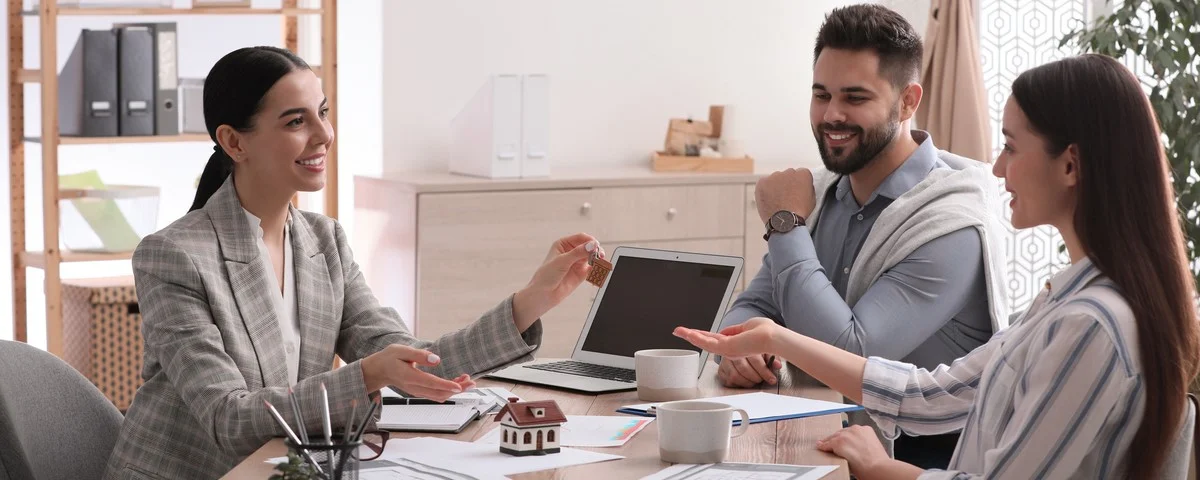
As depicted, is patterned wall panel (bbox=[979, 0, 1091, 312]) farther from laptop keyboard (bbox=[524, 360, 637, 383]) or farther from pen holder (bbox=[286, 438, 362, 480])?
pen holder (bbox=[286, 438, 362, 480])

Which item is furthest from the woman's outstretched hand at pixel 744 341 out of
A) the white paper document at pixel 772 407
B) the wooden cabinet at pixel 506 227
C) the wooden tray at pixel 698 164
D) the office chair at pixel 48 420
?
the wooden tray at pixel 698 164

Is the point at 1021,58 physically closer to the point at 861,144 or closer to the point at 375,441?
the point at 861,144

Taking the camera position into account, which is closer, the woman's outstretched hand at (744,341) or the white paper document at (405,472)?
the white paper document at (405,472)

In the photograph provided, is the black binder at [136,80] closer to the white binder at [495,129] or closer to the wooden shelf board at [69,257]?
the wooden shelf board at [69,257]

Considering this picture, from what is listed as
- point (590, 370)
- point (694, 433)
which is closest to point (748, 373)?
point (590, 370)

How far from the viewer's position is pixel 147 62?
14.1 ft

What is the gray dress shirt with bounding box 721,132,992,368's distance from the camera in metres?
2.40

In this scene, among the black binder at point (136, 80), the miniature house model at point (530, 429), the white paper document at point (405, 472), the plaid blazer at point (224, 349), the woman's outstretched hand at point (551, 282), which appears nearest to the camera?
the white paper document at point (405, 472)

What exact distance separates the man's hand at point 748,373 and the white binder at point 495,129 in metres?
2.50

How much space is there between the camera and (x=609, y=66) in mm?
5426

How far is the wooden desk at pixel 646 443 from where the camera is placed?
1.72m

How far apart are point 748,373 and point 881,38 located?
0.75 metres

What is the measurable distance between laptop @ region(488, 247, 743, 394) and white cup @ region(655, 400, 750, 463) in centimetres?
56

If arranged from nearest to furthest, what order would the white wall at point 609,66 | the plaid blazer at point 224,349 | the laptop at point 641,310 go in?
the plaid blazer at point 224,349
the laptop at point 641,310
the white wall at point 609,66
